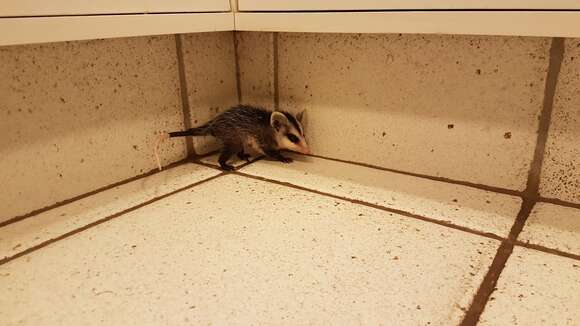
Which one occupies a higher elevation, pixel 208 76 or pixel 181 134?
pixel 208 76

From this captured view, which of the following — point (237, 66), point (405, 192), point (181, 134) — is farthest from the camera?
point (237, 66)

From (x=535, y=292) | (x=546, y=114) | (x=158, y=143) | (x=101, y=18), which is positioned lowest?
(x=535, y=292)

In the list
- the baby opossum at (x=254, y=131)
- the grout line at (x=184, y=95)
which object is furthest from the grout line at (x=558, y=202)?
the grout line at (x=184, y=95)

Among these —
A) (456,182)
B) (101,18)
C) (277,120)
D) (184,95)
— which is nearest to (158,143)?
(184,95)

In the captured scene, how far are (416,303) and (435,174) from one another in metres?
0.66

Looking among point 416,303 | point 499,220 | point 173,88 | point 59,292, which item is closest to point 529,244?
point 499,220

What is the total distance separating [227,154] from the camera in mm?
1514

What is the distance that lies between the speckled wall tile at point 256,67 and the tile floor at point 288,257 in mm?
490

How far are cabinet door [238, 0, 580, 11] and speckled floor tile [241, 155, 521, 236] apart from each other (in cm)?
52

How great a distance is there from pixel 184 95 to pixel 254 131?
287 mm

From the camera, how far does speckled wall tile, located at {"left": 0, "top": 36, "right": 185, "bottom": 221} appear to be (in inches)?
42.6

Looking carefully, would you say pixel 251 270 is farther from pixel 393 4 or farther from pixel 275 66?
pixel 275 66

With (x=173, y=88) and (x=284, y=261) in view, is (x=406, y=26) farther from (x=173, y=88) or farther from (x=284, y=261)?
(x=173, y=88)

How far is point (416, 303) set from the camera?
2.52 ft
